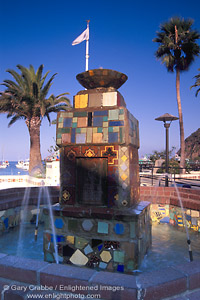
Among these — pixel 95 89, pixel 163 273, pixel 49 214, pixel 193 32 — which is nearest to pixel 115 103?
pixel 95 89

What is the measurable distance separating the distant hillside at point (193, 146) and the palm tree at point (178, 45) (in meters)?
49.6

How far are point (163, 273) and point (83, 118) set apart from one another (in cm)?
256

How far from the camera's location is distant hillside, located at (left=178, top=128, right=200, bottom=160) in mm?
68019

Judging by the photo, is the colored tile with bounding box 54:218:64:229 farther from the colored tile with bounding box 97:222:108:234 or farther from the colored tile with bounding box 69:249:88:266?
the colored tile with bounding box 97:222:108:234

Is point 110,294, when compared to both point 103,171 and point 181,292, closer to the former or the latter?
point 181,292

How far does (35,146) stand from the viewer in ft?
58.2

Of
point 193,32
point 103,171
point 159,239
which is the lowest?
point 159,239

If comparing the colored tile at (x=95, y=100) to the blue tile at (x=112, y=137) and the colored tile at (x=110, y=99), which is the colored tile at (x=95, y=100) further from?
the blue tile at (x=112, y=137)

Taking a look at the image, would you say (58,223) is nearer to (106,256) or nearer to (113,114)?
(106,256)

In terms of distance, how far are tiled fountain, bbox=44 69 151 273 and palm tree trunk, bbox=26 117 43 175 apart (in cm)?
1395

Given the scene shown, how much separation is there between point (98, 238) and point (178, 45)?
2211 centimetres

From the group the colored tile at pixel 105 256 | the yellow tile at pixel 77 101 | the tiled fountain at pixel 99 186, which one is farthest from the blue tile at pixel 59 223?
the yellow tile at pixel 77 101

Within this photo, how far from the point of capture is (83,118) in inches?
154

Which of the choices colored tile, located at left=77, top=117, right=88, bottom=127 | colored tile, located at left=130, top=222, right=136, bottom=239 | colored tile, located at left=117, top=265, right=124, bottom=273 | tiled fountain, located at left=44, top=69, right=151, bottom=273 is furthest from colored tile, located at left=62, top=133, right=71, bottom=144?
colored tile, located at left=117, top=265, right=124, bottom=273
